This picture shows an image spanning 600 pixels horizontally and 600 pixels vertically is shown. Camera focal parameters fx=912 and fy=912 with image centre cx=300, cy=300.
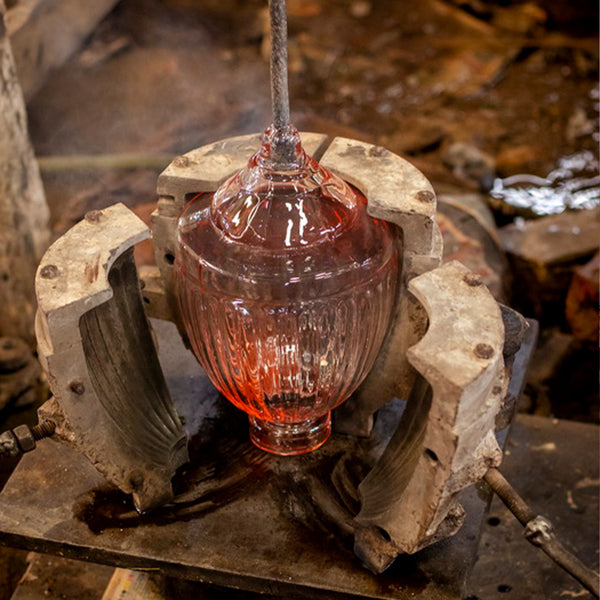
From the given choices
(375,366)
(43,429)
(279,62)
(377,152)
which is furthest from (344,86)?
(43,429)

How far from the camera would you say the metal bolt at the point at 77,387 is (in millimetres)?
1346

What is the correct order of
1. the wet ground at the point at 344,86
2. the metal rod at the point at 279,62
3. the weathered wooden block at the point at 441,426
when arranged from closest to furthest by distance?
the weathered wooden block at the point at 441,426 → the metal rod at the point at 279,62 → the wet ground at the point at 344,86

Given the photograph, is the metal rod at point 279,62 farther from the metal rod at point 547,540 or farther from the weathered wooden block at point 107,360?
the metal rod at point 547,540

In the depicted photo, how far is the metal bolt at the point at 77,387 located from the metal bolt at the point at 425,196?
0.60 metres

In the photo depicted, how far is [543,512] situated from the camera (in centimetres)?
207

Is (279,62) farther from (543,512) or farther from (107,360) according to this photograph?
(543,512)

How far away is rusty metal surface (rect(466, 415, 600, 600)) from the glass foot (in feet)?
1.72

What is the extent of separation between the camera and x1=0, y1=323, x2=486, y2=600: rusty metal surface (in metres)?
1.42

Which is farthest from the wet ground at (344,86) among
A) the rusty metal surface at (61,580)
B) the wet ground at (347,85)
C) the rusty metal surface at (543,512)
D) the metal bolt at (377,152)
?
the metal bolt at (377,152)

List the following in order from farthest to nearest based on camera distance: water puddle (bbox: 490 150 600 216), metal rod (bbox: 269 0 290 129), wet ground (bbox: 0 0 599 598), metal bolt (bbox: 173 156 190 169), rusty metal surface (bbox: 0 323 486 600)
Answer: wet ground (bbox: 0 0 599 598)
water puddle (bbox: 490 150 600 216)
metal bolt (bbox: 173 156 190 169)
rusty metal surface (bbox: 0 323 486 600)
metal rod (bbox: 269 0 290 129)

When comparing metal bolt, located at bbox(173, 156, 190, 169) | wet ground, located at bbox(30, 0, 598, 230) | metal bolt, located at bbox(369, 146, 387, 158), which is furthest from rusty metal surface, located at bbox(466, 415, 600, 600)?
wet ground, located at bbox(30, 0, 598, 230)

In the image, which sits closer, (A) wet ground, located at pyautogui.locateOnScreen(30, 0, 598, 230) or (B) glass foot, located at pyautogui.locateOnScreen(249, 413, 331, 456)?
(B) glass foot, located at pyautogui.locateOnScreen(249, 413, 331, 456)

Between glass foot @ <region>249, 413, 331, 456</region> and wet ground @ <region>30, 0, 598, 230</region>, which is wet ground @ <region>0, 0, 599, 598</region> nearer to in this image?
wet ground @ <region>30, 0, 598, 230</region>

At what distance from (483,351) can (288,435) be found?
53cm
